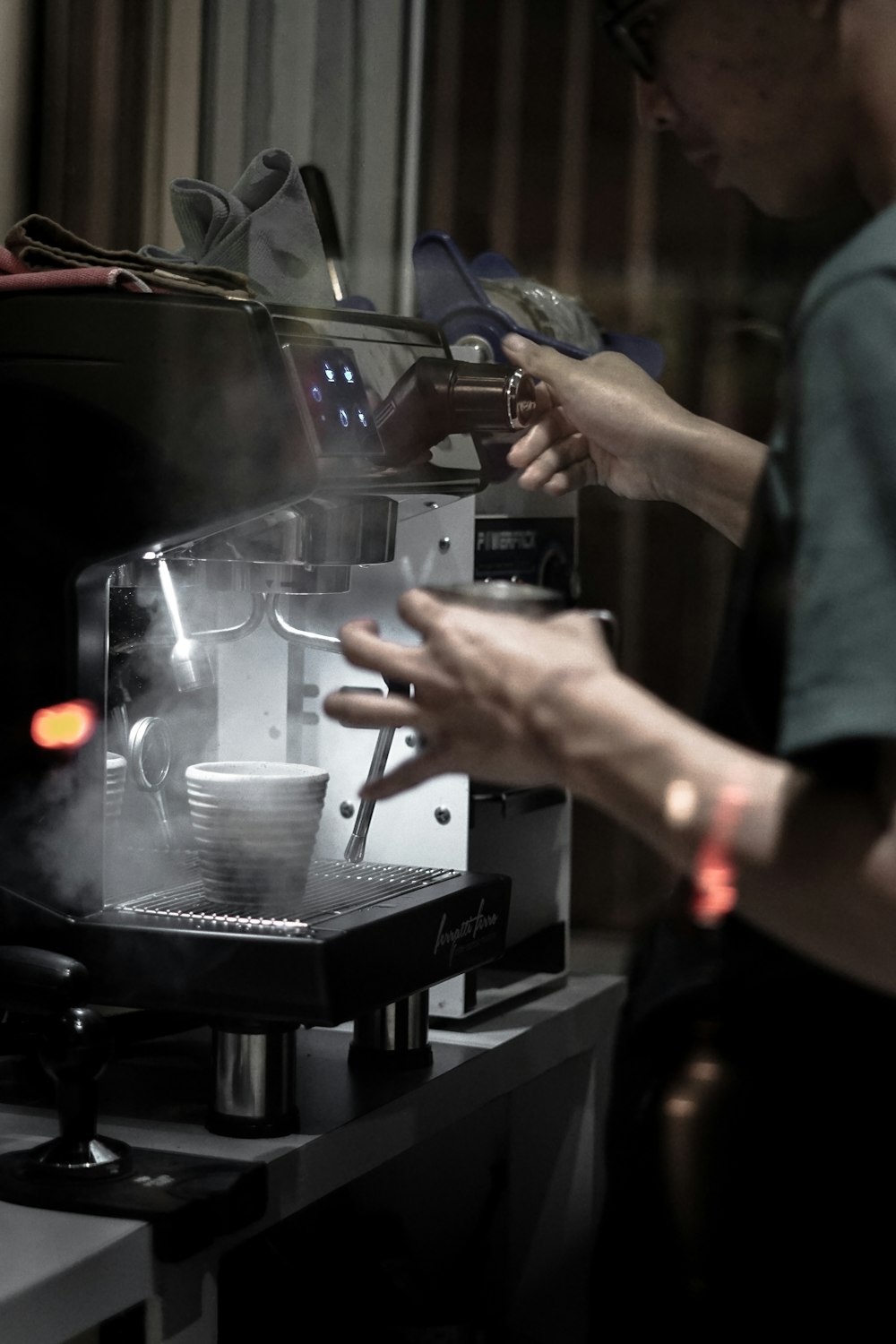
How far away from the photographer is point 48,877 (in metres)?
0.80

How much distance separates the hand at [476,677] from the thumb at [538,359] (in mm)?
458

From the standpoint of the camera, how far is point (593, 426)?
931mm

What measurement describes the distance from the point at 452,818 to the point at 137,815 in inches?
12.1

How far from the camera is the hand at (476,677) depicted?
466 mm

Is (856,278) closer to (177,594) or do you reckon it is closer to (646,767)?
(646,767)

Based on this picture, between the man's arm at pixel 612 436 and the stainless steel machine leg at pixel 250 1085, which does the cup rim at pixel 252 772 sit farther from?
the man's arm at pixel 612 436

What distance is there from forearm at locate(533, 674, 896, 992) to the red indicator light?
0.40 metres

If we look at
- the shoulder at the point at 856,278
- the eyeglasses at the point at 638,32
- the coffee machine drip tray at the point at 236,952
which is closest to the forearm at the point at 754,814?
the shoulder at the point at 856,278

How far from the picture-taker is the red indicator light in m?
0.79

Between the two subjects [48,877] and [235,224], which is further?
[235,224]

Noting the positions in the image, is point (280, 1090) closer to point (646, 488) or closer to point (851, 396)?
point (646, 488)

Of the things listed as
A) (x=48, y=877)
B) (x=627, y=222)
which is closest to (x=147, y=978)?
(x=48, y=877)

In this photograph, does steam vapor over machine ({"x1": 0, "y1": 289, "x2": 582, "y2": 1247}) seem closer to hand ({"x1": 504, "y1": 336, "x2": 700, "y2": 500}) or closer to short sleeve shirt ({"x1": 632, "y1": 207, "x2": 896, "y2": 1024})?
hand ({"x1": 504, "y1": 336, "x2": 700, "y2": 500})

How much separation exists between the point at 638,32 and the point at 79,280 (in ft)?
1.14
